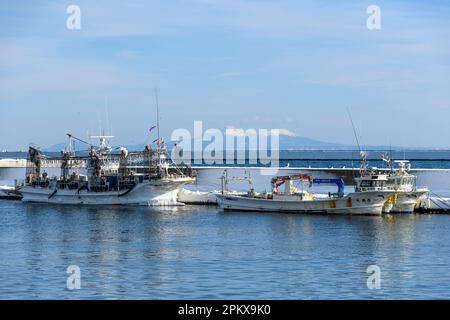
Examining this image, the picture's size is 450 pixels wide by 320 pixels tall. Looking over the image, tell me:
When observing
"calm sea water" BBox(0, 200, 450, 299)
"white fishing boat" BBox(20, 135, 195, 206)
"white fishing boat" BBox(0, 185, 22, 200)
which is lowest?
"calm sea water" BBox(0, 200, 450, 299)

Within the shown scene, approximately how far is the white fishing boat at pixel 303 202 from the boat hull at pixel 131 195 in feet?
27.2

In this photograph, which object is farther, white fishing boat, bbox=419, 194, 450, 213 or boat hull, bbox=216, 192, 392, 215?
white fishing boat, bbox=419, 194, 450, 213

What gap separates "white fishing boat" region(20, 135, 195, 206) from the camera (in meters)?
95.8

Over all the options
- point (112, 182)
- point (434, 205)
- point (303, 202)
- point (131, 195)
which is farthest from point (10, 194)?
point (434, 205)

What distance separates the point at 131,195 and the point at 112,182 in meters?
5.20

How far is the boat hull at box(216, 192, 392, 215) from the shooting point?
258 ft

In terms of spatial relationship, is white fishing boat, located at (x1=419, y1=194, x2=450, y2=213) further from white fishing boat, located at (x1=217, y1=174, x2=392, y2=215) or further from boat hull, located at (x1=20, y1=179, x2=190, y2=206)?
boat hull, located at (x1=20, y1=179, x2=190, y2=206)

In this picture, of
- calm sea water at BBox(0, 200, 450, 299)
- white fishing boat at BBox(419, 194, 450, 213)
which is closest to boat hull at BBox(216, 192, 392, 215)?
calm sea water at BBox(0, 200, 450, 299)

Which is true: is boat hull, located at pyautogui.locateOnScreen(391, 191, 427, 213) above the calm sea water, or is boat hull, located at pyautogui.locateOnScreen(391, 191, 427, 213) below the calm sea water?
above

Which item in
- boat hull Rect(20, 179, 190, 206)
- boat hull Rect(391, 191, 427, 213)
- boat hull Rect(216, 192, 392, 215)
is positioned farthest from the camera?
boat hull Rect(20, 179, 190, 206)

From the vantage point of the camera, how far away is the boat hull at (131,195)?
9525 cm

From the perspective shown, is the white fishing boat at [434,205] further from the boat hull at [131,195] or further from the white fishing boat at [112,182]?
the boat hull at [131,195]

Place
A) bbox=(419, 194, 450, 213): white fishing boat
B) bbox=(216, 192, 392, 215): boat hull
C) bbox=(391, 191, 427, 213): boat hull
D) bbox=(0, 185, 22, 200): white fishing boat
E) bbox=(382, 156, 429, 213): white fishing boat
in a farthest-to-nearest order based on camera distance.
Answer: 1. bbox=(0, 185, 22, 200): white fishing boat
2. bbox=(419, 194, 450, 213): white fishing boat
3. bbox=(216, 192, 392, 215): boat hull
4. bbox=(391, 191, 427, 213): boat hull
5. bbox=(382, 156, 429, 213): white fishing boat
